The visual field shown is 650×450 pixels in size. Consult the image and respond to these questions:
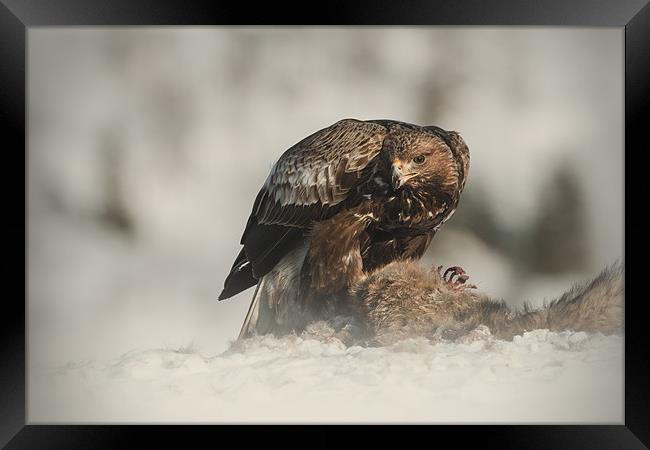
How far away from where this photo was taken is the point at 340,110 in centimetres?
214

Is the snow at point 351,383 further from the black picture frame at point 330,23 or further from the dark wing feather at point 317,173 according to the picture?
the dark wing feather at point 317,173

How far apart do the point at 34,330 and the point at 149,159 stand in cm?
80

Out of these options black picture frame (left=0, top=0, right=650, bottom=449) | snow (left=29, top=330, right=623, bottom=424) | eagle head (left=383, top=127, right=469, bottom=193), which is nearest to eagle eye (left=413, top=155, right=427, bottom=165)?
eagle head (left=383, top=127, right=469, bottom=193)

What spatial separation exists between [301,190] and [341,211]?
174mm

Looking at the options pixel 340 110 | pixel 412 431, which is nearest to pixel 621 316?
pixel 412 431

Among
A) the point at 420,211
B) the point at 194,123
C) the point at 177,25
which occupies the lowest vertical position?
the point at 420,211

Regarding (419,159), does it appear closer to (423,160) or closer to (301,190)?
(423,160)

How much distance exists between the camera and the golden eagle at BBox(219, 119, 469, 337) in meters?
2.12

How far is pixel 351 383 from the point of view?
2.13 m

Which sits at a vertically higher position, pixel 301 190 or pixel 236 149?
pixel 236 149

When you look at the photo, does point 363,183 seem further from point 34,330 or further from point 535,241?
point 34,330

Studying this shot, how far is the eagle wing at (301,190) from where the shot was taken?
212cm

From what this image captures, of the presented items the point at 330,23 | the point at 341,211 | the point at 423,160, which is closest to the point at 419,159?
the point at 423,160

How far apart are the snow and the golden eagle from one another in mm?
180
